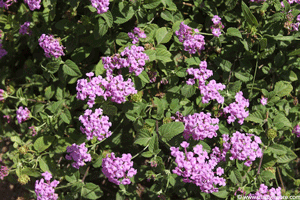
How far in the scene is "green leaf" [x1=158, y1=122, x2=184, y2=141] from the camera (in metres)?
2.51

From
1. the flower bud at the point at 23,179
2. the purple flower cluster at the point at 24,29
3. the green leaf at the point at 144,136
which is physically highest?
the purple flower cluster at the point at 24,29

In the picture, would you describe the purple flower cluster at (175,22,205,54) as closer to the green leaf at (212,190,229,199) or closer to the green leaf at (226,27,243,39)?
the green leaf at (226,27,243,39)

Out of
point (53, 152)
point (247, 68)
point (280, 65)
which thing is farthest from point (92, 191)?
point (280, 65)

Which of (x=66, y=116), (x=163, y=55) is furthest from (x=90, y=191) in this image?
(x=163, y=55)

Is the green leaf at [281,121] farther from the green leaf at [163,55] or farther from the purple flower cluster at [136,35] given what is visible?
the purple flower cluster at [136,35]

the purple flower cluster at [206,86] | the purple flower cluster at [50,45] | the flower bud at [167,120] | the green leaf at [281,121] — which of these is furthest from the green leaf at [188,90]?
the purple flower cluster at [50,45]

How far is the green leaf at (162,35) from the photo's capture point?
2866mm

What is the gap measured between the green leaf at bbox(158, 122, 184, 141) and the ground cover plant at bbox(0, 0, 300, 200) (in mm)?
10

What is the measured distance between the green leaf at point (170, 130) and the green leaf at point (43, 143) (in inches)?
50.0

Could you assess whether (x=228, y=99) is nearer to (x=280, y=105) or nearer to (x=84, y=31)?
(x=280, y=105)

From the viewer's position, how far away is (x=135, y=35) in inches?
112

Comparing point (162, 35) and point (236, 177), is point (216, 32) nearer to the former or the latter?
point (162, 35)

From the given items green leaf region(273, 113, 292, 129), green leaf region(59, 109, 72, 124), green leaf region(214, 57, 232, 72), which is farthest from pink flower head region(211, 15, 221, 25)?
green leaf region(59, 109, 72, 124)

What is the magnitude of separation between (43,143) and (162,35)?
5.67 ft
